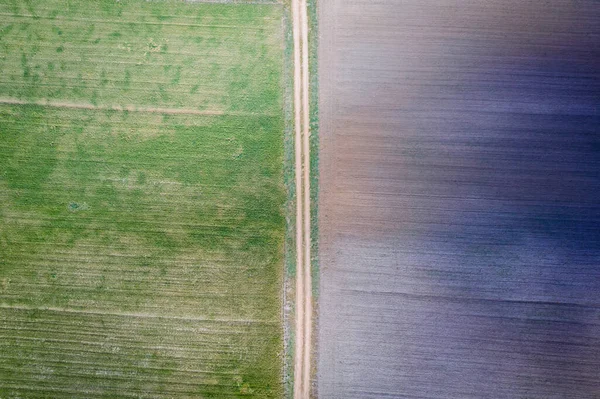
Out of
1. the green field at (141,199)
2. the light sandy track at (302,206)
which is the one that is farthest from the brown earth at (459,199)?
the green field at (141,199)

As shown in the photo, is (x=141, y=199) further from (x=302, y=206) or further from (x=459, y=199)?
(x=459, y=199)

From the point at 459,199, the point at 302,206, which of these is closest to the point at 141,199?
the point at 302,206

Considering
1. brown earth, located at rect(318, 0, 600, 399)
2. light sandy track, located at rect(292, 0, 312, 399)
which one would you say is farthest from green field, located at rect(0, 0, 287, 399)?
brown earth, located at rect(318, 0, 600, 399)

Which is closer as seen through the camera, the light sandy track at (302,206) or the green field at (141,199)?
the light sandy track at (302,206)

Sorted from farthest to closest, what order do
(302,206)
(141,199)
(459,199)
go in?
(141,199)
(302,206)
(459,199)

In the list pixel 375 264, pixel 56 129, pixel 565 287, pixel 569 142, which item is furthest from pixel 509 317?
pixel 56 129

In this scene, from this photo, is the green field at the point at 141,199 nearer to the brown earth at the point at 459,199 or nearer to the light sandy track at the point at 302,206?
the light sandy track at the point at 302,206
